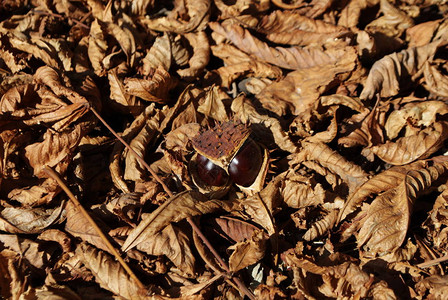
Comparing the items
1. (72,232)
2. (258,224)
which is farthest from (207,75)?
(72,232)

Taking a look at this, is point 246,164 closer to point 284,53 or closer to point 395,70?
point 284,53

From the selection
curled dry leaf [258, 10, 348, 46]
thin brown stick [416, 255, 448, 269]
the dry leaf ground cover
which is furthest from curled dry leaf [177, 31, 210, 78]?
thin brown stick [416, 255, 448, 269]

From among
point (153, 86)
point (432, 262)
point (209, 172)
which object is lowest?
point (432, 262)

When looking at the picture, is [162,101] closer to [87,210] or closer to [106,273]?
[87,210]

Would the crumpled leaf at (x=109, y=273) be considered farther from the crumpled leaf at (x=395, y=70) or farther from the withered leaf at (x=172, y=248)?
the crumpled leaf at (x=395, y=70)

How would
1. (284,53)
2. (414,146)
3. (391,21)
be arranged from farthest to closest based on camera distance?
(391,21)
(284,53)
(414,146)

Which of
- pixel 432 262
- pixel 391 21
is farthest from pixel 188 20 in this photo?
pixel 432 262

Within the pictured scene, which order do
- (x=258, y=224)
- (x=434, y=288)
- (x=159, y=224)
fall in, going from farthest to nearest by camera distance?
(x=258, y=224), (x=159, y=224), (x=434, y=288)
